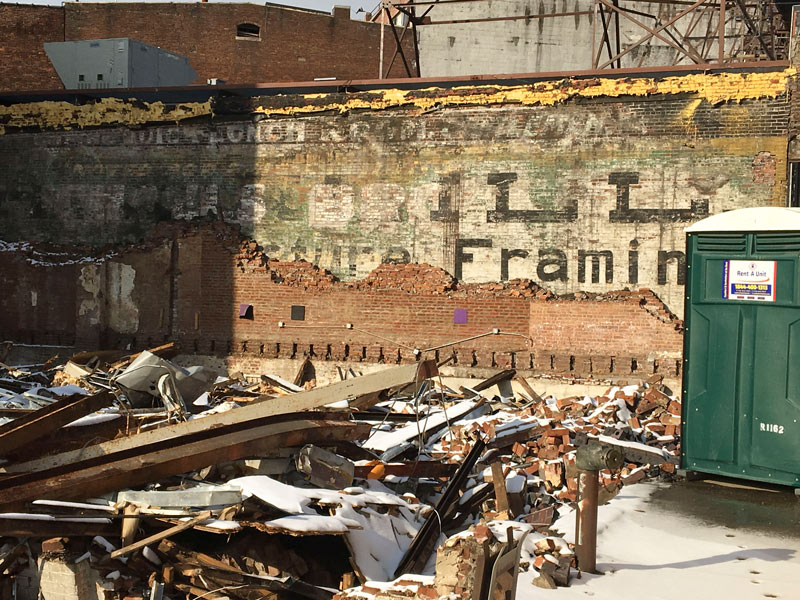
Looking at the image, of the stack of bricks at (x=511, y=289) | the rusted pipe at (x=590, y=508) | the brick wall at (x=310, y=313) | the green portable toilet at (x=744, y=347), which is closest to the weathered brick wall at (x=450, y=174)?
the stack of bricks at (x=511, y=289)

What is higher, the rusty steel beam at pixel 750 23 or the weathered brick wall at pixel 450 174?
the rusty steel beam at pixel 750 23

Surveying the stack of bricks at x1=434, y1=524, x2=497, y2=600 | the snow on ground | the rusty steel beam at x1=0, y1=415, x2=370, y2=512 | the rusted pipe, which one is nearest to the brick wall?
the rusty steel beam at x1=0, y1=415, x2=370, y2=512

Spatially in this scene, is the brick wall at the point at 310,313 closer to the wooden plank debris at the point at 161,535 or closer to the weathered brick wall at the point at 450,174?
the weathered brick wall at the point at 450,174

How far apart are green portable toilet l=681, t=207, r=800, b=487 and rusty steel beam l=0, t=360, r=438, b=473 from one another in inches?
106

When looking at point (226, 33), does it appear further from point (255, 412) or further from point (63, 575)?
point (63, 575)

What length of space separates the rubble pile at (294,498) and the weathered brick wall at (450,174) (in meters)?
3.75

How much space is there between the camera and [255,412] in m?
9.57

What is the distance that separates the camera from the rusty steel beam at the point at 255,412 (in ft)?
A: 28.9

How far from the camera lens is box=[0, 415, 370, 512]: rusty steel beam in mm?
7520

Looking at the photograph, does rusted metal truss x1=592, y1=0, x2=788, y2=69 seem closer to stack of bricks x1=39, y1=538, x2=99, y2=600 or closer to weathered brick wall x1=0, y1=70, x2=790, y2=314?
weathered brick wall x1=0, y1=70, x2=790, y2=314

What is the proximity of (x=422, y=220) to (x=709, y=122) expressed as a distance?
5.01 meters

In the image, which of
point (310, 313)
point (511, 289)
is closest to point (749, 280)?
point (511, 289)

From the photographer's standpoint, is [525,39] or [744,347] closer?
[744,347]

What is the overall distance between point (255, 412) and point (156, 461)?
1.67 metres
